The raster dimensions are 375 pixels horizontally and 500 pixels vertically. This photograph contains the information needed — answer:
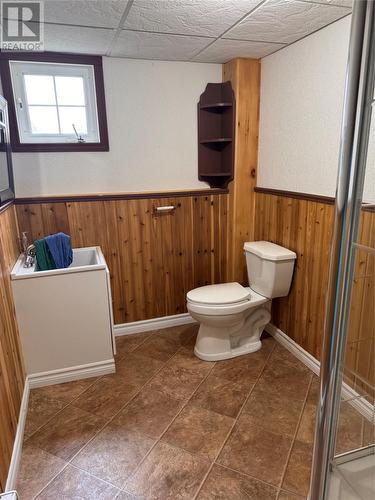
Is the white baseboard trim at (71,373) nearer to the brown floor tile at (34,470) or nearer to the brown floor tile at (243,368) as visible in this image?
the brown floor tile at (34,470)

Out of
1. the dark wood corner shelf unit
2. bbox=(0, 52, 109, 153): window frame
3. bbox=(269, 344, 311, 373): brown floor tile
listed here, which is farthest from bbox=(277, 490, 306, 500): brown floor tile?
bbox=(0, 52, 109, 153): window frame

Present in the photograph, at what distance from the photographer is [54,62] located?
2.34 metres

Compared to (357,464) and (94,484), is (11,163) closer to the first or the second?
(94,484)

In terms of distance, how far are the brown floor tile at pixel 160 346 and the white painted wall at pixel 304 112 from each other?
4.69ft

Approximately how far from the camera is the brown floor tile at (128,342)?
261cm

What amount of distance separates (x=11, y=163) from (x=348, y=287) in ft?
7.33

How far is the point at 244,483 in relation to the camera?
1.53 m

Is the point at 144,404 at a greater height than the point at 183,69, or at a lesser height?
lesser

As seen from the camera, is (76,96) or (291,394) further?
(76,96)

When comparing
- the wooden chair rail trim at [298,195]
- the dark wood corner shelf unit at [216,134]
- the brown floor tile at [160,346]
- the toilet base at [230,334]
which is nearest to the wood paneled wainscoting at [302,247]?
the wooden chair rail trim at [298,195]

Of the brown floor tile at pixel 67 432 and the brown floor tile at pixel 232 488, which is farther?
the brown floor tile at pixel 67 432

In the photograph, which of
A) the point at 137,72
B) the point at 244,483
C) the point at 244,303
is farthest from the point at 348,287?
the point at 137,72

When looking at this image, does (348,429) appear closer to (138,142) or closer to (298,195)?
(298,195)

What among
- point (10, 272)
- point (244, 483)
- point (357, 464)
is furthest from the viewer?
point (10, 272)
